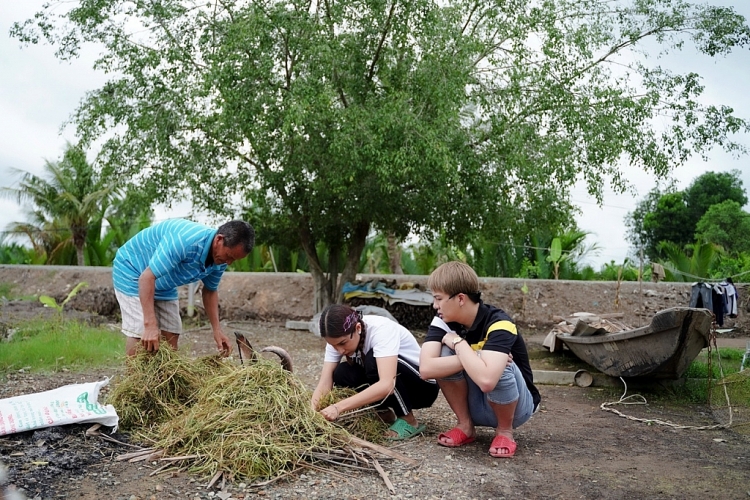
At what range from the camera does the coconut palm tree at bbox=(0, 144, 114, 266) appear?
21.6 m

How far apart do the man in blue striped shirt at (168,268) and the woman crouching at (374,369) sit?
0.75 metres

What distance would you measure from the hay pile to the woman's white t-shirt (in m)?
0.42

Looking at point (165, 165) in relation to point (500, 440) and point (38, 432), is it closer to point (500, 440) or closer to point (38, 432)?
point (38, 432)

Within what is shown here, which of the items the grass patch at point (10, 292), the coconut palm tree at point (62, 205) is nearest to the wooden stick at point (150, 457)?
the grass patch at point (10, 292)

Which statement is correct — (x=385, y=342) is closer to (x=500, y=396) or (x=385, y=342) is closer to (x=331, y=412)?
(x=331, y=412)

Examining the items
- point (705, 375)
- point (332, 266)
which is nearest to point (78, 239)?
point (332, 266)

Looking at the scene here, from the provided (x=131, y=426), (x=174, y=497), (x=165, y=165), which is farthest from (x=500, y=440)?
(x=165, y=165)

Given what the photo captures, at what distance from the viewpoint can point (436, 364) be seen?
382 centimetres

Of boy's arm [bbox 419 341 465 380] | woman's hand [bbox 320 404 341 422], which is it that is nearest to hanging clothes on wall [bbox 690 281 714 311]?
boy's arm [bbox 419 341 465 380]

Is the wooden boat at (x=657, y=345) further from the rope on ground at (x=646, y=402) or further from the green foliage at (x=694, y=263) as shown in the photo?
the green foliage at (x=694, y=263)

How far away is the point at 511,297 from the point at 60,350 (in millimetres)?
7629

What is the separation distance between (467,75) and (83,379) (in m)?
5.92

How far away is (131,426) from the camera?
427 cm

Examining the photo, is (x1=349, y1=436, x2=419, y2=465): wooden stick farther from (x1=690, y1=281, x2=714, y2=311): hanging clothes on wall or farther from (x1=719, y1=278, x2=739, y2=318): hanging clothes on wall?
(x1=719, y1=278, x2=739, y2=318): hanging clothes on wall
